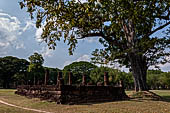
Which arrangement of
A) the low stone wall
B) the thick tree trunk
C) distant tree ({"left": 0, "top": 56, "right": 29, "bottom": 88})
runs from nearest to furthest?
the low stone wall
the thick tree trunk
distant tree ({"left": 0, "top": 56, "right": 29, "bottom": 88})

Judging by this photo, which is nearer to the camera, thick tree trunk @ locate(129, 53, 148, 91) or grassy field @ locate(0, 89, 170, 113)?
grassy field @ locate(0, 89, 170, 113)

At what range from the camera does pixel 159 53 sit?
19.2m

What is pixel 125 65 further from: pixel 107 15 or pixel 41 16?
pixel 41 16

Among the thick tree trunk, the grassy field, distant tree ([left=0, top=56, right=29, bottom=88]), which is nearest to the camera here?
the grassy field

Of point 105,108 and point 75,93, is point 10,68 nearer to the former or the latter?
point 75,93

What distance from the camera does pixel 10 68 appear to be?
2398 inches

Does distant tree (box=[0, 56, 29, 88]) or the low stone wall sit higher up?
distant tree (box=[0, 56, 29, 88])

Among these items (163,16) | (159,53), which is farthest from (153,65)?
(163,16)

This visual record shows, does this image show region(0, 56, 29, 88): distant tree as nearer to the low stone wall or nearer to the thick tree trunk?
the low stone wall

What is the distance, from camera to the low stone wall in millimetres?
13742

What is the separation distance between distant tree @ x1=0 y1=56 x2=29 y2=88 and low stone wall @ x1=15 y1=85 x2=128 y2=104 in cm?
4707

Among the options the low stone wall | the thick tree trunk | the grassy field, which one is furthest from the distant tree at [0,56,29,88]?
the grassy field

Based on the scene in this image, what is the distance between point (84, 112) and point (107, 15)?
286 inches

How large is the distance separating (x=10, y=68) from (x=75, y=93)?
53.4 m
